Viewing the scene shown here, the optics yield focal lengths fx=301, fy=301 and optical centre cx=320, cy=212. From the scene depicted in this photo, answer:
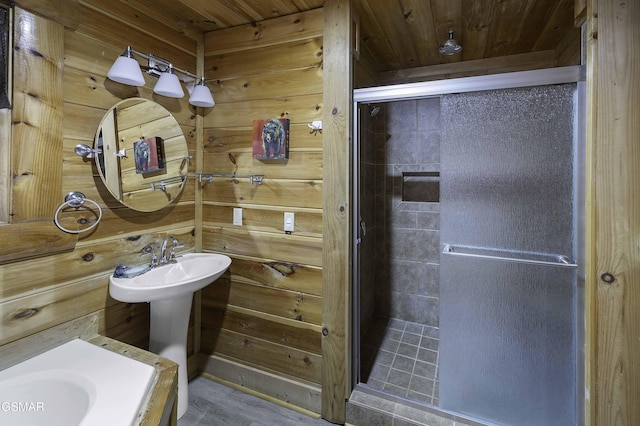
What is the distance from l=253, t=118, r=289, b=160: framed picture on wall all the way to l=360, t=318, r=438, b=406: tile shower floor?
1.60 m

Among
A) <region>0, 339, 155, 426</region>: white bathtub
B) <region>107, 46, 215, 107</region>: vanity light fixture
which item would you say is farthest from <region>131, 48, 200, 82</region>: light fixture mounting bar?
<region>0, 339, 155, 426</region>: white bathtub

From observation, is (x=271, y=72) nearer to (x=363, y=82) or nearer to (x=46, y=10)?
(x=363, y=82)

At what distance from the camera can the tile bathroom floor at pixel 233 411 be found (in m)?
1.76

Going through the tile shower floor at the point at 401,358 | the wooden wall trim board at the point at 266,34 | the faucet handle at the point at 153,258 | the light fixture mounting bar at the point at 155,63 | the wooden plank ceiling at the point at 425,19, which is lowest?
the tile shower floor at the point at 401,358

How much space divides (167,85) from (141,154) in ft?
1.43

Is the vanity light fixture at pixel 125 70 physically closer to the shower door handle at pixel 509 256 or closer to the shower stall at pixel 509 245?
the shower stall at pixel 509 245

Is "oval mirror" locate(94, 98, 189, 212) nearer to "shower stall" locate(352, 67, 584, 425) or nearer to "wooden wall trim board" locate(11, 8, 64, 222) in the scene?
"wooden wall trim board" locate(11, 8, 64, 222)

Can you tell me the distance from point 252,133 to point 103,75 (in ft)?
2.74

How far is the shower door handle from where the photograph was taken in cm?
142

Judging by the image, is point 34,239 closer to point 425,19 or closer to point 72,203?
point 72,203

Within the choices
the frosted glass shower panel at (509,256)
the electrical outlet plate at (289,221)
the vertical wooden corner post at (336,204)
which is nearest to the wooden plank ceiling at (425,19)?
the vertical wooden corner post at (336,204)

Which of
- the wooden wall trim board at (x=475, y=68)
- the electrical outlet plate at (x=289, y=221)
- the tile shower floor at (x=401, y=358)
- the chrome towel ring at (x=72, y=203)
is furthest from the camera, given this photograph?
the wooden wall trim board at (x=475, y=68)

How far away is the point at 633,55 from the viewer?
125cm

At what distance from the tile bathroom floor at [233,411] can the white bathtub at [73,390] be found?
0.75m
